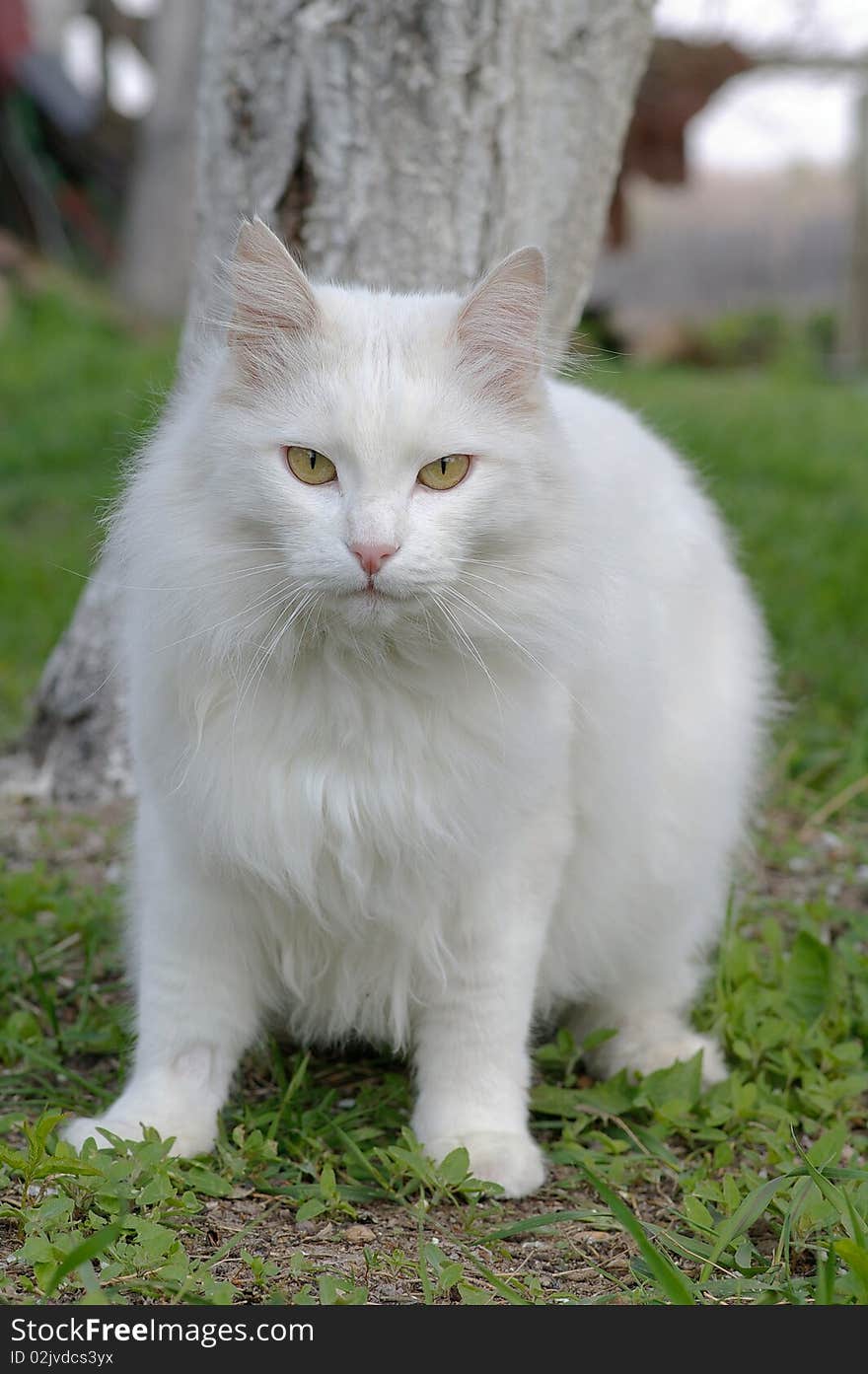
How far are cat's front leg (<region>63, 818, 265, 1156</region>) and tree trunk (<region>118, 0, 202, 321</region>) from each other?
821 cm

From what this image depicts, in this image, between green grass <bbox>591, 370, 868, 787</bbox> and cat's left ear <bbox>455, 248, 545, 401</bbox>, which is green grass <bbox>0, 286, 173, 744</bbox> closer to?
cat's left ear <bbox>455, 248, 545, 401</bbox>

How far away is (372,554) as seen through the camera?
1967 millimetres

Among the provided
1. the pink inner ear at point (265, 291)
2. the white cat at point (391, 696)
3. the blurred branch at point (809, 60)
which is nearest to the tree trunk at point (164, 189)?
the blurred branch at point (809, 60)

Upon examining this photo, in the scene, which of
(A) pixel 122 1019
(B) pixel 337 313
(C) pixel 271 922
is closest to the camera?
(B) pixel 337 313

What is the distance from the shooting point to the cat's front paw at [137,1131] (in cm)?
241

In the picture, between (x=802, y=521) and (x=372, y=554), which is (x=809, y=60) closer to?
(x=802, y=521)

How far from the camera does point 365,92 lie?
3.14 metres

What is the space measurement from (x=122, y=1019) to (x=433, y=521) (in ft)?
4.56

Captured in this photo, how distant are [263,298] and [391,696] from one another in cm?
65

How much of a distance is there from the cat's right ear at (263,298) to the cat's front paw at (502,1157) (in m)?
1.36

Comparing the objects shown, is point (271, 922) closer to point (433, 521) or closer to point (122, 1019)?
point (122, 1019)

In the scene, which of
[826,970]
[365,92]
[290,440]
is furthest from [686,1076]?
[365,92]

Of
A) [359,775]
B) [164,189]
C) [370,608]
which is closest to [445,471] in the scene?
[370,608]

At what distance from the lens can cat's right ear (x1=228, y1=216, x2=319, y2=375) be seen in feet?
6.89
